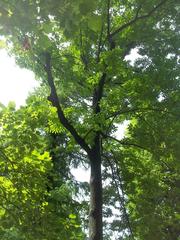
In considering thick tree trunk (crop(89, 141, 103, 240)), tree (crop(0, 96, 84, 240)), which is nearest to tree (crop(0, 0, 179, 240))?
thick tree trunk (crop(89, 141, 103, 240))

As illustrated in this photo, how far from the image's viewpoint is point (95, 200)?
9336 mm

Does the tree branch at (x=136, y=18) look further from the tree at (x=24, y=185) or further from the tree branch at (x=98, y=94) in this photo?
the tree at (x=24, y=185)

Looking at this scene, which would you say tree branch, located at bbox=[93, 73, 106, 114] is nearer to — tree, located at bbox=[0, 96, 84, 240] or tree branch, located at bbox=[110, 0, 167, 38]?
tree branch, located at bbox=[110, 0, 167, 38]

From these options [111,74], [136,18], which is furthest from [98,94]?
[136,18]

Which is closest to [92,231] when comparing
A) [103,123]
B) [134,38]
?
[103,123]

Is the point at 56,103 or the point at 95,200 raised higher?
the point at 56,103

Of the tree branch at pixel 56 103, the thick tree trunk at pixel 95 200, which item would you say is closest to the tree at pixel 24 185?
the thick tree trunk at pixel 95 200

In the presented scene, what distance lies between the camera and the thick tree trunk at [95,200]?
8750mm

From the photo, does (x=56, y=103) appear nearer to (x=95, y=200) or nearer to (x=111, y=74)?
(x=111, y=74)

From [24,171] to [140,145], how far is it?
485 centimetres

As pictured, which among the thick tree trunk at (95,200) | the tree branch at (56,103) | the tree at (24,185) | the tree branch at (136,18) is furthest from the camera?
the tree branch at (136,18)

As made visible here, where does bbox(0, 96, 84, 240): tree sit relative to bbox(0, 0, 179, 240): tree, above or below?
below

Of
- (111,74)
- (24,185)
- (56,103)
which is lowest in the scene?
(24,185)

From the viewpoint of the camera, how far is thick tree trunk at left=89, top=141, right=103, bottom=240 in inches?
344
